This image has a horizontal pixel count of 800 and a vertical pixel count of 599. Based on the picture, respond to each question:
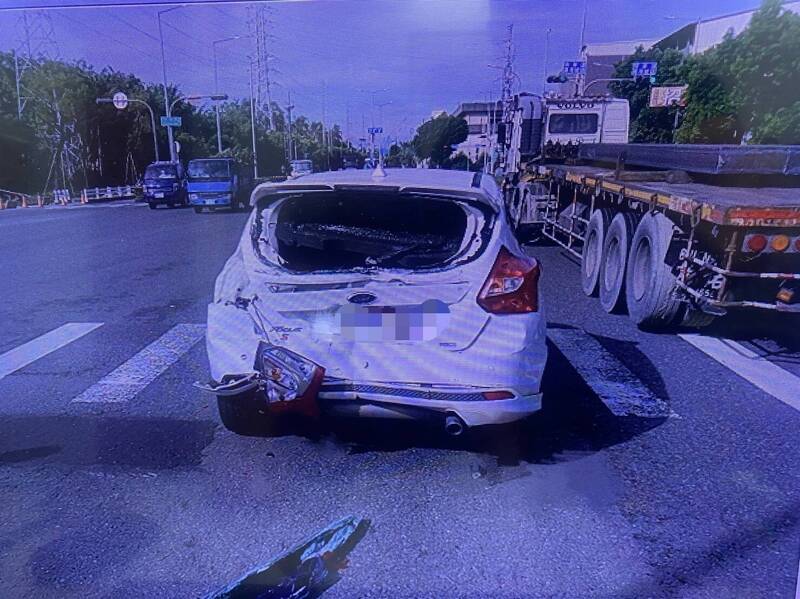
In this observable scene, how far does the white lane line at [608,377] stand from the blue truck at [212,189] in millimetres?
15079

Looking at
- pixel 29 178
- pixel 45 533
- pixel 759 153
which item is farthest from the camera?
pixel 29 178

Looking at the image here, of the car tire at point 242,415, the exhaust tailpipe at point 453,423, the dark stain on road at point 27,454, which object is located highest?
the exhaust tailpipe at point 453,423

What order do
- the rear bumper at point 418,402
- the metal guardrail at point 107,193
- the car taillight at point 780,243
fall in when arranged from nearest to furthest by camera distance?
the rear bumper at point 418,402 < the car taillight at point 780,243 < the metal guardrail at point 107,193

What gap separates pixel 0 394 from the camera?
4.64 m

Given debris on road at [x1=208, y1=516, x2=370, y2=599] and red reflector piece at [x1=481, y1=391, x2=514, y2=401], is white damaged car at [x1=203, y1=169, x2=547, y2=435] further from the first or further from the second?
debris on road at [x1=208, y1=516, x2=370, y2=599]

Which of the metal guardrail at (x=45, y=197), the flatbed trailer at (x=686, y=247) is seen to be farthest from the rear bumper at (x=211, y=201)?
the flatbed trailer at (x=686, y=247)

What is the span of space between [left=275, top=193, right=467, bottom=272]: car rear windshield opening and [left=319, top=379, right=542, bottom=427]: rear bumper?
0.73m

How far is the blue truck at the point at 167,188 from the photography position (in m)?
19.8

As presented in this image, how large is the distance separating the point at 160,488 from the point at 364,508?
41.3 inches

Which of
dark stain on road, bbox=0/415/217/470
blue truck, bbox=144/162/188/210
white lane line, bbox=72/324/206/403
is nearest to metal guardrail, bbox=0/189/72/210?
blue truck, bbox=144/162/188/210

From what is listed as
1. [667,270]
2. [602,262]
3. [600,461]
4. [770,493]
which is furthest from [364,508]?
[602,262]

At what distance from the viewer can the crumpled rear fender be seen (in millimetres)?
3312

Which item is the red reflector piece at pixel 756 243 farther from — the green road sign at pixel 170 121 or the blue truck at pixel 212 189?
the blue truck at pixel 212 189

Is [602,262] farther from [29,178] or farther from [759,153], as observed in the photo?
[29,178]
